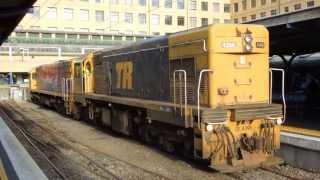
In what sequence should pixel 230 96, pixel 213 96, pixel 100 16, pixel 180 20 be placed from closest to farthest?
1. pixel 213 96
2. pixel 230 96
3. pixel 100 16
4. pixel 180 20

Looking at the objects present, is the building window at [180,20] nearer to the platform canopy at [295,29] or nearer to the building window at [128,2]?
the building window at [128,2]

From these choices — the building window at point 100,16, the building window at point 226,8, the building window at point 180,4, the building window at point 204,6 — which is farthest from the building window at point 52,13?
the building window at point 226,8

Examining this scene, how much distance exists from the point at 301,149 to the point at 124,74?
277 inches

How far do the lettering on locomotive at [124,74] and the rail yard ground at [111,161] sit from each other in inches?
70.3

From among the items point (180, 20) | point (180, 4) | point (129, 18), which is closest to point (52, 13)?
point (129, 18)

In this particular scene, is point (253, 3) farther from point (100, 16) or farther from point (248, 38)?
point (248, 38)

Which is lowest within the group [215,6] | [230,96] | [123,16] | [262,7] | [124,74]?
[230,96]

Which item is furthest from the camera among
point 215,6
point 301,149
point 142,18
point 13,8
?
point 215,6

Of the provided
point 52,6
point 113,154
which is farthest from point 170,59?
point 52,6

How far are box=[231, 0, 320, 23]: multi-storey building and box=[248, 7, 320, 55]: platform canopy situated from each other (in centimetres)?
6273

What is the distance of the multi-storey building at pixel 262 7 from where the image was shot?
8671cm

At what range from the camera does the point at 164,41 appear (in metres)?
13.5

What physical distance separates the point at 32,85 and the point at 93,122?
76.8 feet

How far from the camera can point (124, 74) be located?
17.0 meters
